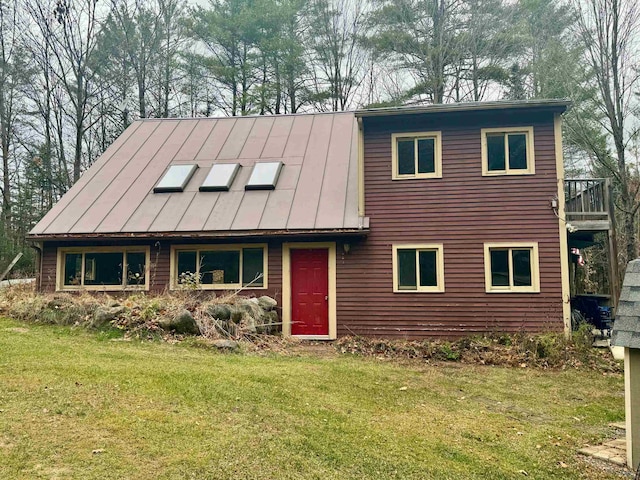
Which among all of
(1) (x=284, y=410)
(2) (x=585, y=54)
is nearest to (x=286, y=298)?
(1) (x=284, y=410)

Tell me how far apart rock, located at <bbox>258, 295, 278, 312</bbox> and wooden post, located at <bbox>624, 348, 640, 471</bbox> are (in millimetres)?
Answer: 7325

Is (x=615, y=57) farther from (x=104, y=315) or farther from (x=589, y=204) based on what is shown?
(x=104, y=315)

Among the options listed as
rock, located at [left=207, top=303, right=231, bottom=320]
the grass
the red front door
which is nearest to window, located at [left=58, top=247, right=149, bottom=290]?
rock, located at [left=207, top=303, right=231, bottom=320]

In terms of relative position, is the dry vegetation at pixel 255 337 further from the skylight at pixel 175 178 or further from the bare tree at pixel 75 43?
the bare tree at pixel 75 43

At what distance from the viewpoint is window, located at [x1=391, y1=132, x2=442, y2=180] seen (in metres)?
10.6

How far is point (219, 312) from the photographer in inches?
369

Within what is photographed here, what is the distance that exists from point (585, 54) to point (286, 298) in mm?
10617

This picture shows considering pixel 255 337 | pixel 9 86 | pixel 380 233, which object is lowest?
pixel 255 337

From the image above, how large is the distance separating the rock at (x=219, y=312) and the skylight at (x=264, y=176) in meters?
3.64

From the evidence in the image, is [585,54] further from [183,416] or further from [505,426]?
[183,416]

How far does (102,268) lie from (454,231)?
8.71m

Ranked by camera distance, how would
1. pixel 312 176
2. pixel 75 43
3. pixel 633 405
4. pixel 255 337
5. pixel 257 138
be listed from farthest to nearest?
pixel 75 43 < pixel 257 138 < pixel 312 176 < pixel 255 337 < pixel 633 405

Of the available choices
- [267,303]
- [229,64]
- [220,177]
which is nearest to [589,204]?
[267,303]

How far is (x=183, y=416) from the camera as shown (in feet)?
15.4
